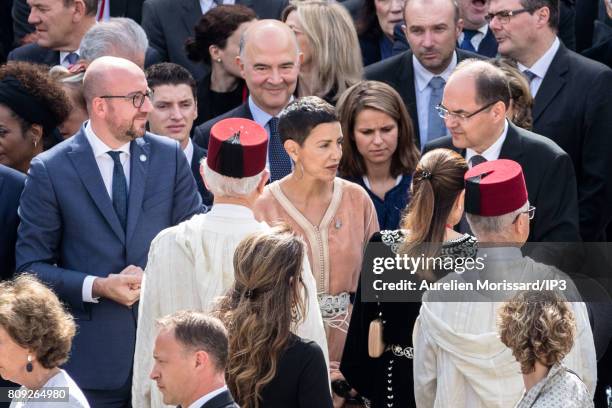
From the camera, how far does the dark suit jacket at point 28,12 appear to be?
10000mm

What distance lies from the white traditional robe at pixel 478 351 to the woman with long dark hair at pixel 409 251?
0.37 meters

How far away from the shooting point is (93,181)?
639cm

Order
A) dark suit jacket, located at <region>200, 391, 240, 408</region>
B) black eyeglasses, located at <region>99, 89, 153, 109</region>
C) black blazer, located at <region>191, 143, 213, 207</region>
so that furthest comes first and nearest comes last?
black blazer, located at <region>191, 143, 213, 207</region> < black eyeglasses, located at <region>99, 89, 153, 109</region> < dark suit jacket, located at <region>200, 391, 240, 408</region>

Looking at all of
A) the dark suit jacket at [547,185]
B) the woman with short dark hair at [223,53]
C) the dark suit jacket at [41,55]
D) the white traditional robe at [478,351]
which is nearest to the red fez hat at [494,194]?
the white traditional robe at [478,351]

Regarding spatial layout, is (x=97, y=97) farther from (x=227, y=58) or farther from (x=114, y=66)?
(x=227, y=58)

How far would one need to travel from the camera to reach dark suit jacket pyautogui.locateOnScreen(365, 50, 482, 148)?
8.20 m

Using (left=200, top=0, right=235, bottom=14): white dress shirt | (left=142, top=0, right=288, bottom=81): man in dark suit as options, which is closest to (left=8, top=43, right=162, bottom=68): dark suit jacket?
(left=142, top=0, right=288, bottom=81): man in dark suit

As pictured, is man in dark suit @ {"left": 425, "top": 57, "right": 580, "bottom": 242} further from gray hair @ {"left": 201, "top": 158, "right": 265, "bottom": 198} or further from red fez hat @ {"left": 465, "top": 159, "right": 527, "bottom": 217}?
gray hair @ {"left": 201, "top": 158, "right": 265, "bottom": 198}

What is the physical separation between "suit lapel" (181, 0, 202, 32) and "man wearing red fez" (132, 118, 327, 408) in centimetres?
373

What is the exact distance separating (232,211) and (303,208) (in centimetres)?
97

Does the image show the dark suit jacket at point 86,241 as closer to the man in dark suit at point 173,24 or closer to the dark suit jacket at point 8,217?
the dark suit jacket at point 8,217

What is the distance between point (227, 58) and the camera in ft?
28.7

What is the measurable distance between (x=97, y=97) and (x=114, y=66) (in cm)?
22

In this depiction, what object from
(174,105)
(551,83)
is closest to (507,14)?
(551,83)
